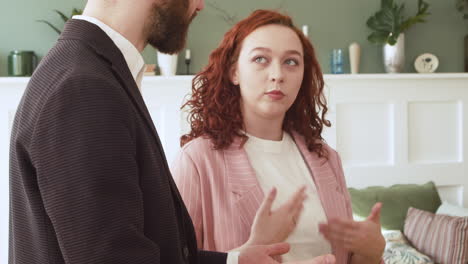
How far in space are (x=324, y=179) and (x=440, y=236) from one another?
6.02ft

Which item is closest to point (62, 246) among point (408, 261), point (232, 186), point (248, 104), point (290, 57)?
point (232, 186)

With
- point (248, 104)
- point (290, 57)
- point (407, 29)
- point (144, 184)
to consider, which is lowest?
point (144, 184)

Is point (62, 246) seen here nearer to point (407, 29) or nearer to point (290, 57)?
point (290, 57)

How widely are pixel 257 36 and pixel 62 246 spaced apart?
3.30 ft

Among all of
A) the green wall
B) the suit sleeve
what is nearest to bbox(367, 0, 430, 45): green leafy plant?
the green wall

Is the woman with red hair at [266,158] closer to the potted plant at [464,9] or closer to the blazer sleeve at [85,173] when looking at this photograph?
the blazer sleeve at [85,173]

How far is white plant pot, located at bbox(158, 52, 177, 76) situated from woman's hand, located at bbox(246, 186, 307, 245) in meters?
2.10

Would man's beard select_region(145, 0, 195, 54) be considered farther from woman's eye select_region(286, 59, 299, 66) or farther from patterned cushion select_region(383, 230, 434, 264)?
patterned cushion select_region(383, 230, 434, 264)

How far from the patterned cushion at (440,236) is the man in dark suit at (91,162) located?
2550mm

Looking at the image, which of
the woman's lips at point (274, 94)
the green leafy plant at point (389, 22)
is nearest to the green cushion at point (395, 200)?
the green leafy plant at point (389, 22)

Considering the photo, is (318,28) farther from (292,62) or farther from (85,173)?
(85,173)

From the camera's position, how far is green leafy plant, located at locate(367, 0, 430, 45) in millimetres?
3602

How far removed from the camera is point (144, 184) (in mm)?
833

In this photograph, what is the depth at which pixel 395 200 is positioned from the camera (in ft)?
11.3
